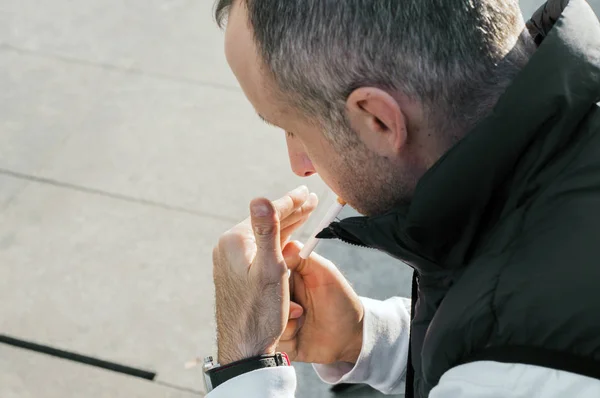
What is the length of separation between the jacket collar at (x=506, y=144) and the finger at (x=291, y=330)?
22.6 inches

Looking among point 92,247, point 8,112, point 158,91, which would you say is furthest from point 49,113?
point 92,247

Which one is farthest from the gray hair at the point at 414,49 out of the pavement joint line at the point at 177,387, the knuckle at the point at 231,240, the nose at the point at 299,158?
the pavement joint line at the point at 177,387

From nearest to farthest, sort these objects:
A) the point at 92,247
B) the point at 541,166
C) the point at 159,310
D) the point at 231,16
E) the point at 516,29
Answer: the point at 541,166 → the point at 516,29 → the point at 231,16 → the point at 159,310 → the point at 92,247

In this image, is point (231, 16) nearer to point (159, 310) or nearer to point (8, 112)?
point (159, 310)

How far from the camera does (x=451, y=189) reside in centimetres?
111

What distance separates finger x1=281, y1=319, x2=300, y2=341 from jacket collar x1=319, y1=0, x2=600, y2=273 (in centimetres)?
57

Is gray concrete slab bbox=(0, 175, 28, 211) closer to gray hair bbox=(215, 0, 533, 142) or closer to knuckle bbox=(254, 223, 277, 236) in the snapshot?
knuckle bbox=(254, 223, 277, 236)

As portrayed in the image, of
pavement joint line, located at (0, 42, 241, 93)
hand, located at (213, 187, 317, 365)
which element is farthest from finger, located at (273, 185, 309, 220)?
pavement joint line, located at (0, 42, 241, 93)

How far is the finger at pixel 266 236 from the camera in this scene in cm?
146

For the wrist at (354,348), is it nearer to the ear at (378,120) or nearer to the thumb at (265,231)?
the thumb at (265,231)

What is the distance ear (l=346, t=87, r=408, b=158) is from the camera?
1.17 metres

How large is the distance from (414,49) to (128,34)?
8.44 ft

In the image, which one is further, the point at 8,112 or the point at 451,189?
the point at 8,112

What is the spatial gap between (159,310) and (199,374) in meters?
0.27
